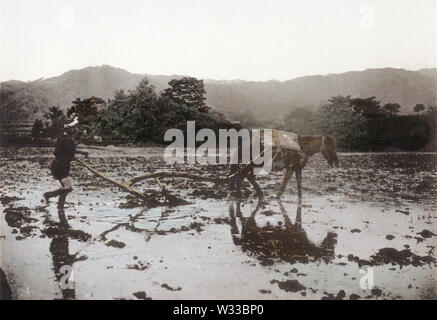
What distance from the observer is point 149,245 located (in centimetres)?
677

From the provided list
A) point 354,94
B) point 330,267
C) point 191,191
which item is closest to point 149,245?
point 330,267

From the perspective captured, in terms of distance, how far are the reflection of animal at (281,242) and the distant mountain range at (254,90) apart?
14.6 ft

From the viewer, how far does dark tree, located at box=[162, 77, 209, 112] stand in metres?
10.7

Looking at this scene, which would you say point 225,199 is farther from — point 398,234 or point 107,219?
point 398,234

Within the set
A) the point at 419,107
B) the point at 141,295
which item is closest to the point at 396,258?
the point at 141,295

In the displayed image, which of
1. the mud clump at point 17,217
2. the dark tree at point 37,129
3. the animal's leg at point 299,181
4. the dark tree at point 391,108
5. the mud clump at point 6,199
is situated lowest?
the mud clump at point 17,217

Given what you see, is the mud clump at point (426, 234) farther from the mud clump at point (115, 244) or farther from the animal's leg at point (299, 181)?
the mud clump at point (115, 244)

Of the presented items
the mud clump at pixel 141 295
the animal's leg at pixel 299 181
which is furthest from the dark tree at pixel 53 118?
the mud clump at pixel 141 295

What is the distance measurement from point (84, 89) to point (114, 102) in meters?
1.52

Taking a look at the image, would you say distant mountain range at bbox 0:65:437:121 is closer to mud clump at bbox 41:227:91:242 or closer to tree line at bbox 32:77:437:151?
tree line at bbox 32:77:437:151

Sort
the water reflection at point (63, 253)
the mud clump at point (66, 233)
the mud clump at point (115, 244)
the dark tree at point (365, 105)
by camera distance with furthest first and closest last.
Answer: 1. the dark tree at point (365, 105)
2. the mud clump at point (66, 233)
3. the mud clump at point (115, 244)
4. the water reflection at point (63, 253)

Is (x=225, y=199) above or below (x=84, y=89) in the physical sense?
below

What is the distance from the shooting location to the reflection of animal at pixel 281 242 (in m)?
6.32
